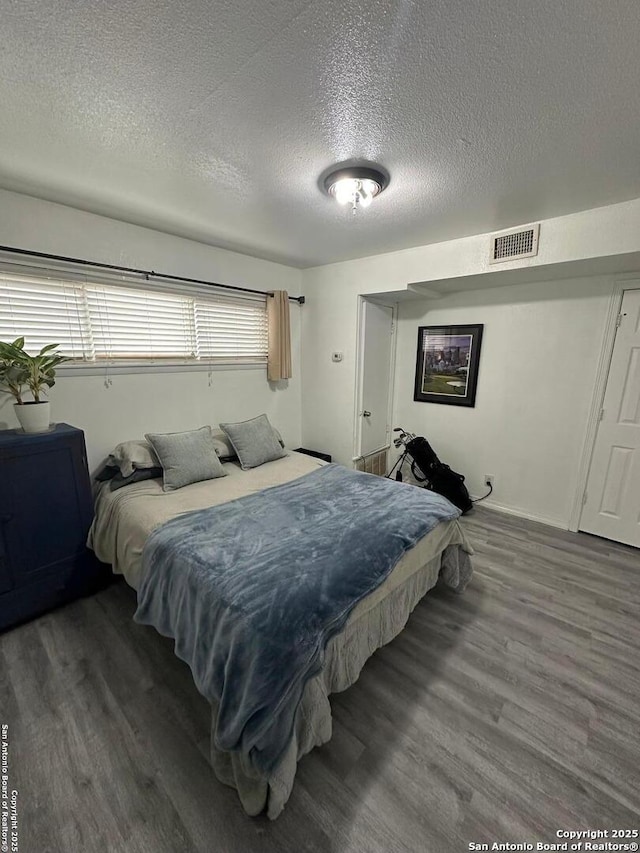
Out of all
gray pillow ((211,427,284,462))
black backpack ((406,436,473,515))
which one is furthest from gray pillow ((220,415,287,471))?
black backpack ((406,436,473,515))

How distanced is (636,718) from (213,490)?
96.5 inches

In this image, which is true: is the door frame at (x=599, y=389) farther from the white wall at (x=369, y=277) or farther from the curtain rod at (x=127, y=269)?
the curtain rod at (x=127, y=269)

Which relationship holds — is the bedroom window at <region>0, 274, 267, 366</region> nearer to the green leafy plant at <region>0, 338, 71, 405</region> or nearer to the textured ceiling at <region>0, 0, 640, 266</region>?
the green leafy plant at <region>0, 338, 71, 405</region>

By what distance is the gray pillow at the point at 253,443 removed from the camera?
9.35 feet

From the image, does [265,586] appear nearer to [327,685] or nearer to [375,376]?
[327,685]

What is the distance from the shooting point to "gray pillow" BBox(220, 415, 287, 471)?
2850 mm

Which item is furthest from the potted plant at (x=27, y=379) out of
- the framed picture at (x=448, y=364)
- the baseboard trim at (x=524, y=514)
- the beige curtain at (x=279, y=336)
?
the baseboard trim at (x=524, y=514)

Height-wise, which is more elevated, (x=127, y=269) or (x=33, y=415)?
(x=127, y=269)

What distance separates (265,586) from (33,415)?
1.74 metres

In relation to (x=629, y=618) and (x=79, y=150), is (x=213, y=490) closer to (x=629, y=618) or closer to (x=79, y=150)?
(x=79, y=150)

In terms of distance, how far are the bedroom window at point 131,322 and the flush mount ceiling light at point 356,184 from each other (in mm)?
1598

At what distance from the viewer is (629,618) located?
79.2 inches

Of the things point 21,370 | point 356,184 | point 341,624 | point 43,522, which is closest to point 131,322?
point 21,370

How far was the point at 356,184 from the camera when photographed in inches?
70.1
